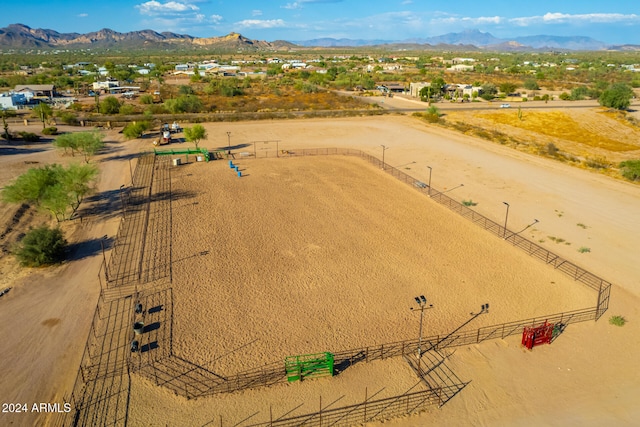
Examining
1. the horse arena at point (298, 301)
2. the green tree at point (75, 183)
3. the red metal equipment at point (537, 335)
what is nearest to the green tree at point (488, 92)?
the horse arena at point (298, 301)

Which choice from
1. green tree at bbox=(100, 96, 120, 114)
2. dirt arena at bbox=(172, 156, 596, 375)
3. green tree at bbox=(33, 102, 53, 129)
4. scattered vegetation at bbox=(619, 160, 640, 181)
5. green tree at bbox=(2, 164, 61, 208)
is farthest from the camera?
green tree at bbox=(100, 96, 120, 114)

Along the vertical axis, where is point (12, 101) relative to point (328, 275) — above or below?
above

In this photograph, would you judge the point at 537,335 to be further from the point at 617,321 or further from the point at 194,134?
the point at 194,134

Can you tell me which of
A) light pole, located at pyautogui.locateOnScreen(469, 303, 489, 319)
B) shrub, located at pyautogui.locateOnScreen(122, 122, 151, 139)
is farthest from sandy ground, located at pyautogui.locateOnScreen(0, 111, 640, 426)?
shrub, located at pyautogui.locateOnScreen(122, 122, 151, 139)

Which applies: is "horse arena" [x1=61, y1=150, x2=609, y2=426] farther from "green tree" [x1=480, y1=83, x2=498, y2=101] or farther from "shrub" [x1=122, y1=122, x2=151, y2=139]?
"green tree" [x1=480, y1=83, x2=498, y2=101]

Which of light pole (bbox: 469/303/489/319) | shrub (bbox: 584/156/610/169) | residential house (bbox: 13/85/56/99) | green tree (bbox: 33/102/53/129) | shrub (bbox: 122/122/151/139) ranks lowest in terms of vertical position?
light pole (bbox: 469/303/489/319)

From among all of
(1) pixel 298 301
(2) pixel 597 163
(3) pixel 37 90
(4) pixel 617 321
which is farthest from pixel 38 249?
(3) pixel 37 90
